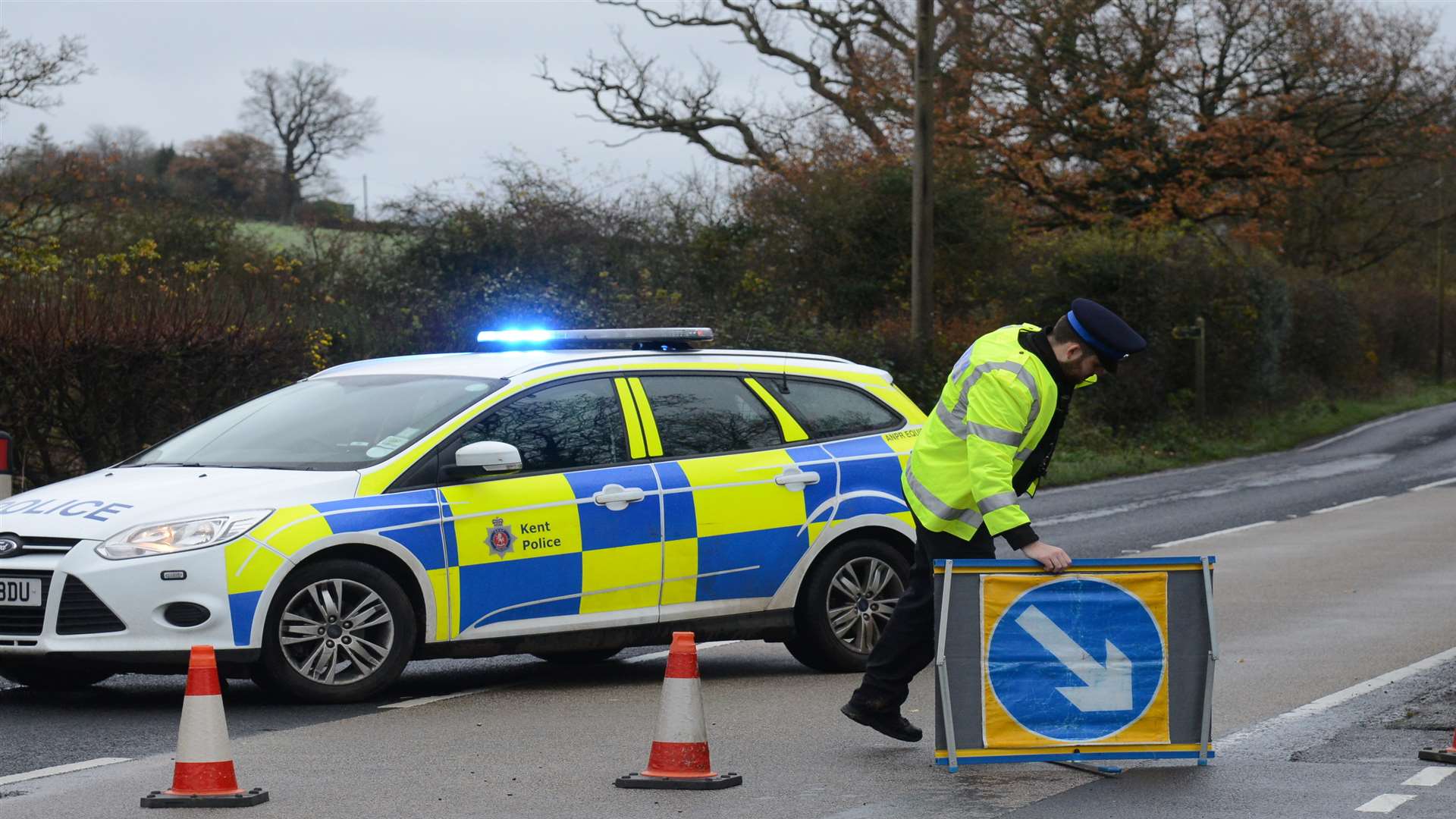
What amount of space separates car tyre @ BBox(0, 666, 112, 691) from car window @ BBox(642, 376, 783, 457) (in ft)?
9.10

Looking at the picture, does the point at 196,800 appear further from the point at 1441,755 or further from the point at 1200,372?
the point at 1200,372

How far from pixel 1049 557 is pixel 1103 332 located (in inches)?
32.2

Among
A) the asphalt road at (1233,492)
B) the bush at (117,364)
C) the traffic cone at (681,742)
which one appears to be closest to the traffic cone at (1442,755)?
the traffic cone at (681,742)

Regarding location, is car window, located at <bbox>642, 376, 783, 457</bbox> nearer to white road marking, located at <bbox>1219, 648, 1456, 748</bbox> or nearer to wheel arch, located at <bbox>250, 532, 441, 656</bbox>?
wheel arch, located at <bbox>250, 532, 441, 656</bbox>

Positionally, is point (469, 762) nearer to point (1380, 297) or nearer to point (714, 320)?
point (714, 320)

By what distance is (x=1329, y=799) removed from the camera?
614cm

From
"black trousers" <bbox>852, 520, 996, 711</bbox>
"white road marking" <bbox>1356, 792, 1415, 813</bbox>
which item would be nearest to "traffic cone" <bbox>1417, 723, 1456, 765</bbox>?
"white road marking" <bbox>1356, 792, 1415, 813</bbox>

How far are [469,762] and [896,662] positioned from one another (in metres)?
1.63

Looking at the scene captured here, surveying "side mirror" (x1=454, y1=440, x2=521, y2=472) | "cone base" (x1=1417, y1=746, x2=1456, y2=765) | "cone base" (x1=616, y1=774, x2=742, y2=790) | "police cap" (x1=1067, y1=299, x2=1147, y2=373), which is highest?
"police cap" (x1=1067, y1=299, x2=1147, y2=373)

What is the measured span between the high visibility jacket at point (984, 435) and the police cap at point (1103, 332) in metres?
0.18

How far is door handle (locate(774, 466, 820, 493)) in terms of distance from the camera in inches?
362

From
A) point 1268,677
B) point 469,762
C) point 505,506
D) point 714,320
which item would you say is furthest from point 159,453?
point 714,320

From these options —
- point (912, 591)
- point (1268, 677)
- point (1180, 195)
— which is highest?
point (1180, 195)

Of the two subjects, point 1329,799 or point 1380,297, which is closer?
point 1329,799
